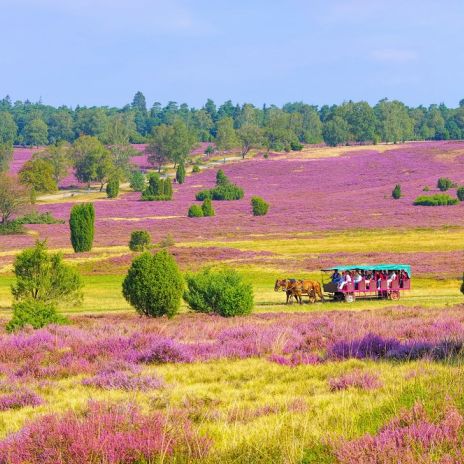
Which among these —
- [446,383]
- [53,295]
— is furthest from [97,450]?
[53,295]

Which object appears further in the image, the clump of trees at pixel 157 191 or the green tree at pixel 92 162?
the green tree at pixel 92 162

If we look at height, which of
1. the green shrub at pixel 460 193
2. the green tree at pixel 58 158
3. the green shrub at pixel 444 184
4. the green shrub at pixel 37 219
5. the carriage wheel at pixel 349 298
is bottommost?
the carriage wheel at pixel 349 298

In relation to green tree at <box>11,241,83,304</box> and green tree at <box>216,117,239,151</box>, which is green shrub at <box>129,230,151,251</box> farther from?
green tree at <box>216,117,239,151</box>

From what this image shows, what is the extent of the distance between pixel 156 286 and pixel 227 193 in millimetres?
84692

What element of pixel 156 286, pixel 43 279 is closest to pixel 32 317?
pixel 156 286

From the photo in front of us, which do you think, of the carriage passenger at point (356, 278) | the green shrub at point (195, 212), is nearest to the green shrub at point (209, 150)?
A: the green shrub at point (195, 212)

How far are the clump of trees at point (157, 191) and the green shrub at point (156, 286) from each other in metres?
84.4

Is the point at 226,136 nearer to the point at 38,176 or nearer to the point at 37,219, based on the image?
the point at 38,176

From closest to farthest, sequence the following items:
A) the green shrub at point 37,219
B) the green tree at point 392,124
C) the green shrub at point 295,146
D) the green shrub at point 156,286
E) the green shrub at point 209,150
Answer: the green shrub at point 156,286 < the green shrub at point 37,219 < the green shrub at point 295,146 < the green tree at point 392,124 < the green shrub at point 209,150

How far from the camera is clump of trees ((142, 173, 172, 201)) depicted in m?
112

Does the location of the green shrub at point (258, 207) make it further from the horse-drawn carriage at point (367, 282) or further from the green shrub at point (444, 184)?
the horse-drawn carriage at point (367, 282)

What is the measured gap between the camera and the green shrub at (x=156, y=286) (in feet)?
90.7

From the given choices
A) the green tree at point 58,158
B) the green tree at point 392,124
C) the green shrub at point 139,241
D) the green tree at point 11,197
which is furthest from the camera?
the green tree at point 392,124

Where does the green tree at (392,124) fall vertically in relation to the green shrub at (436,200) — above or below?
above
